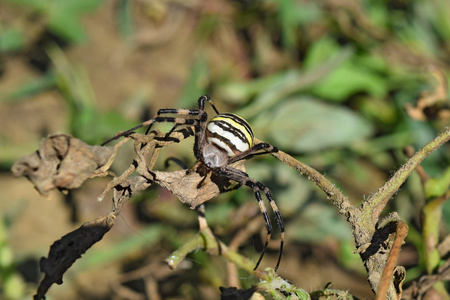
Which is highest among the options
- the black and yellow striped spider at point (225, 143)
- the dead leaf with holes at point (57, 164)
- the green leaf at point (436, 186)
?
the black and yellow striped spider at point (225, 143)

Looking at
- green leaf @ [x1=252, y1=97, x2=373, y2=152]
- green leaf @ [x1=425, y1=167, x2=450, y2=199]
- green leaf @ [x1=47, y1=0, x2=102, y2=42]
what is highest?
green leaf @ [x1=47, y1=0, x2=102, y2=42]

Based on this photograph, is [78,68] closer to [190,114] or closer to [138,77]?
[138,77]

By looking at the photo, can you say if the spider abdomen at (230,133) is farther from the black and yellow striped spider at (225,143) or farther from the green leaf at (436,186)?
the green leaf at (436,186)

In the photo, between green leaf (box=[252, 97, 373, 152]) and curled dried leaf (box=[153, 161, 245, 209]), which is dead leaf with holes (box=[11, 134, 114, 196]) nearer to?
curled dried leaf (box=[153, 161, 245, 209])

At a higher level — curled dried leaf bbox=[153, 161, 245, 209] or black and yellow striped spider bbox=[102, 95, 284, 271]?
black and yellow striped spider bbox=[102, 95, 284, 271]

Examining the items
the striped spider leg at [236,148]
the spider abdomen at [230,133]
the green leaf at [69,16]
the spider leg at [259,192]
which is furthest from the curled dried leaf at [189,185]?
the green leaf at [69,16]

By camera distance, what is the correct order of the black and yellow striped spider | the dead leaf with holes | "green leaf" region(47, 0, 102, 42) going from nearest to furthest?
the dead leaf with holes → the black and yellow striped spider → "green leaf" region(47, 0, 102, 42)

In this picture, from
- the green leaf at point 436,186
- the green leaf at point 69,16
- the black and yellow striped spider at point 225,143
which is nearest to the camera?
the green leaf at point 436,186

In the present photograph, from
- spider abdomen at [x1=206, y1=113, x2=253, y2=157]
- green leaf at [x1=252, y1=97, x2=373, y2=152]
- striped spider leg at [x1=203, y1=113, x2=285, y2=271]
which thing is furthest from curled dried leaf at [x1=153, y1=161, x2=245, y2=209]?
green leaf at [x1=252, y1=97, x2=373, y2=152]

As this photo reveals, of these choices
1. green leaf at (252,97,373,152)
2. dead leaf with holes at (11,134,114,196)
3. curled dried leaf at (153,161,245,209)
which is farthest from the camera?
green leaf at (252,97,373,152)

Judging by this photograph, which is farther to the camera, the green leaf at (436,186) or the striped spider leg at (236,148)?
the striped spider leg at (236,148)
